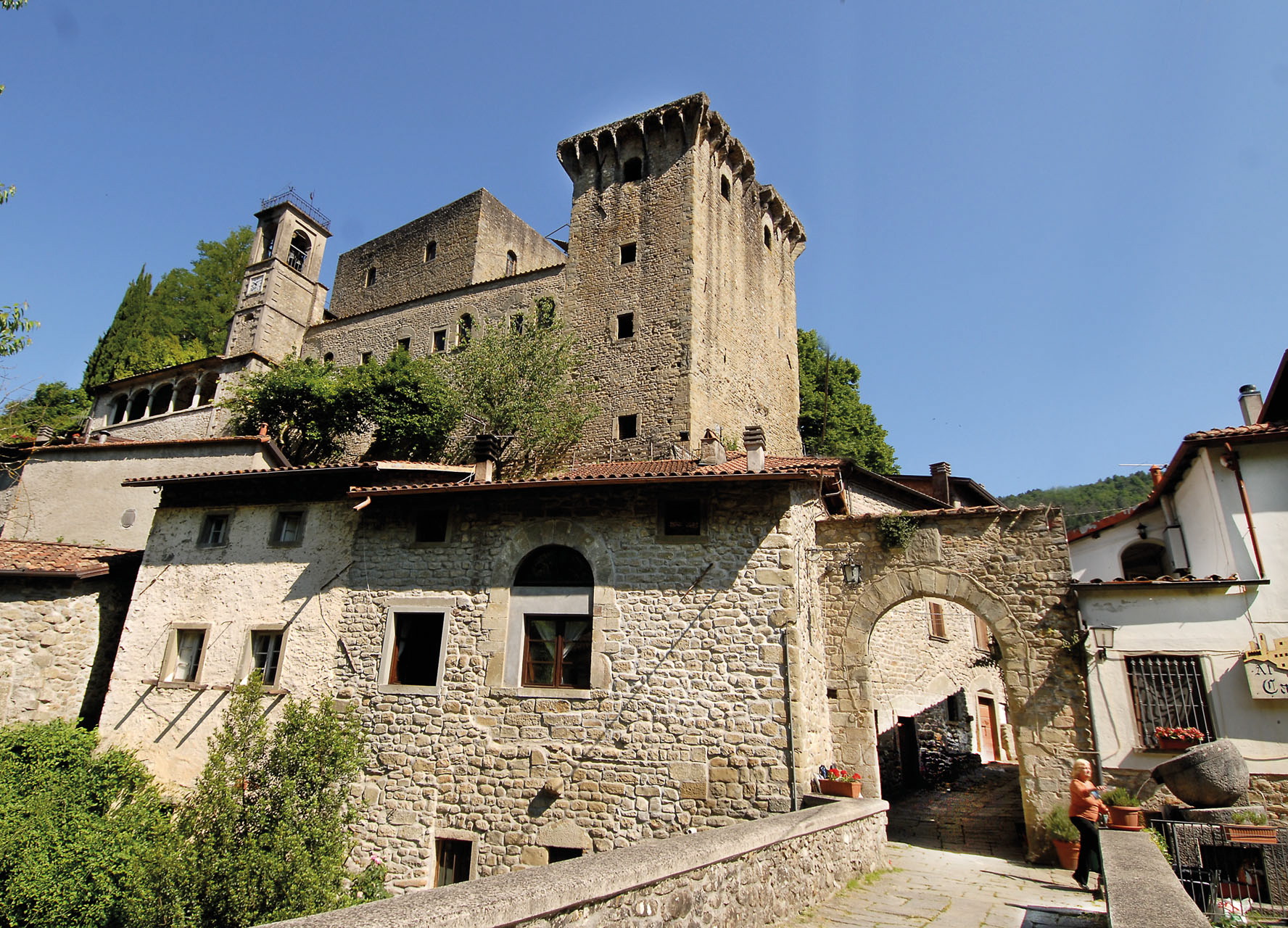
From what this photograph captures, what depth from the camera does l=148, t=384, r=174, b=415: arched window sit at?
2931 cm

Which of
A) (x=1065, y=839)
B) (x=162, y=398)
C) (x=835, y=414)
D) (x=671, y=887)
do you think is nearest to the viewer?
(x=671, y=887)

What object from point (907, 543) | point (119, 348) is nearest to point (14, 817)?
point (907, 543)

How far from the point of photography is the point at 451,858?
34.1ft

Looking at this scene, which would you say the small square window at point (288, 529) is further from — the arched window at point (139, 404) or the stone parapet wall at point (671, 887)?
the arched window at point (139, 404)

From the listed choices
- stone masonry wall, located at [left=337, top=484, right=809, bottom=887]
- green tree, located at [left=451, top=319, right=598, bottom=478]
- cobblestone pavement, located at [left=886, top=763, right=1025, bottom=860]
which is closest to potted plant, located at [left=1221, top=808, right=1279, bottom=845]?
cobblestone pavement, located at [left=886, top=763, right=1025, bottom=860]

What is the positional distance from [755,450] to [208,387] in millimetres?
26759

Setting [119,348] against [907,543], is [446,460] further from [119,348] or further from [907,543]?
[119,348]

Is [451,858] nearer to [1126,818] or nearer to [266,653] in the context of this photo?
[266,653]

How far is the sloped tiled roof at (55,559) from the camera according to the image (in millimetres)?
13000

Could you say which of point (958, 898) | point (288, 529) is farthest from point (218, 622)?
point (958, 898)

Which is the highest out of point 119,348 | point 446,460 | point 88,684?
point 119,348

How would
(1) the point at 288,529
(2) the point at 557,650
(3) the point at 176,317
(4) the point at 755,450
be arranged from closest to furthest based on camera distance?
(2) the point at 557,650
(4) the point at 755,450
(1) the point at 288,529
(3) the point at 176,317

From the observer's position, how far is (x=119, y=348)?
3291cm

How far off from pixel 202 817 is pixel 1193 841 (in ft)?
35.0
